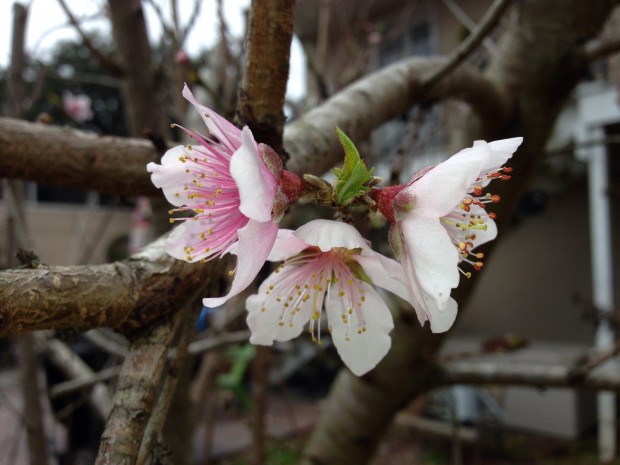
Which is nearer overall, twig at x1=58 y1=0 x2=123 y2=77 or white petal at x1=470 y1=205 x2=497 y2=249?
white petal at x1=470 y1=205 x2=497 y2=249

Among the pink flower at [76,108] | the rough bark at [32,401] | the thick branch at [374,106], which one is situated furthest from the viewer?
the pink flower at [76,108]

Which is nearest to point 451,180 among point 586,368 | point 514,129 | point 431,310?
point 431,310

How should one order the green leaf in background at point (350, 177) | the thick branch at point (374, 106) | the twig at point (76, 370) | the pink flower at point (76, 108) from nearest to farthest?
the green leaf in background at point (350, 177), the thick branch at point (374, 106), the twig at point (76, 370), the pink flower at point (76, 108)

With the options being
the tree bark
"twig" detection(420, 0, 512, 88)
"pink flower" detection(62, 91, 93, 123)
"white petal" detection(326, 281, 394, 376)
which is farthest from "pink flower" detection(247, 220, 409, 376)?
"pink flower" detection(62, 91, 93, 123)

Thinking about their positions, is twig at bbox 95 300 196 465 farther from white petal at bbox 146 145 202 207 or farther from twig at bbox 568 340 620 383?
twig at bbox 568 340 620 383

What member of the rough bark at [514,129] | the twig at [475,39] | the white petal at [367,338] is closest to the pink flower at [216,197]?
the white petal at [367,338]

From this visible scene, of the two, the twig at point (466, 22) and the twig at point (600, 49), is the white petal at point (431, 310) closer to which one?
the twig at point (600, 49)

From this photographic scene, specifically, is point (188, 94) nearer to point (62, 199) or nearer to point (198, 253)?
point (198, 253)

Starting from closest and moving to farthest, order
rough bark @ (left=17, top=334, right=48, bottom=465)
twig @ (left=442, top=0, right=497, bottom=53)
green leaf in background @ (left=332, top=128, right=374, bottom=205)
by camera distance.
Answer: green leaf in background @ (left=332, top=128, right=374, bottom=205) < rough bark @ (left=17, top=334, right=48, bottom=465) < twig @ (left=442, top=0, right=497, bottom=53)

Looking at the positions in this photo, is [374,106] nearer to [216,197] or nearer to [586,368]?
[216,197]
